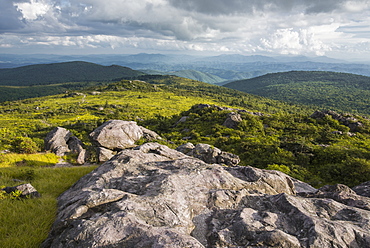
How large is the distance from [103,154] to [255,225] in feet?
78.3

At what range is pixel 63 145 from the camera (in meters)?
30.6

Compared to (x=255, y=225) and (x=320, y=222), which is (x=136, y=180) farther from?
(x=320, y=222)

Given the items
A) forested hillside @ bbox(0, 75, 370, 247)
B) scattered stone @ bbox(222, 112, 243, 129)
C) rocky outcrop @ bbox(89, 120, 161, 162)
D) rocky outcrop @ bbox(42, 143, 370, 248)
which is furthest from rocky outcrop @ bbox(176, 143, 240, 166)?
scattered stone @ bbox(222, 112, 243, 129)

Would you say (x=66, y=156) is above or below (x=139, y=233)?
below

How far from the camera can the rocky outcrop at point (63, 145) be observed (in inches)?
1085

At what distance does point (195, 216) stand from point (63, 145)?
30.1m

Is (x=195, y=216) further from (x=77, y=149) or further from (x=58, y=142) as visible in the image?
(x=58, y=142)

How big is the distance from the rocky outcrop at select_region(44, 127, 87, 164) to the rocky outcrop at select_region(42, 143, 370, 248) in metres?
18.7

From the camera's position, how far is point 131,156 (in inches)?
565

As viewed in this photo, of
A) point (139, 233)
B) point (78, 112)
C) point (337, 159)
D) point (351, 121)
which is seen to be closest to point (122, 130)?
point (139, 233)

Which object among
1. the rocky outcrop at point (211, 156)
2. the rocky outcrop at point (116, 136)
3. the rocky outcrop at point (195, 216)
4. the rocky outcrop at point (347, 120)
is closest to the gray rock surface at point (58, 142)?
the rocky outcrop at point (116, 136)

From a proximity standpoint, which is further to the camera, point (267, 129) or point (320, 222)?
point (267, 129)

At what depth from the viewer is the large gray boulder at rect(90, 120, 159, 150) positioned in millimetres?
34438

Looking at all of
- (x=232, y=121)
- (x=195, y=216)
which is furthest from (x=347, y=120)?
(x=195, y=216)
